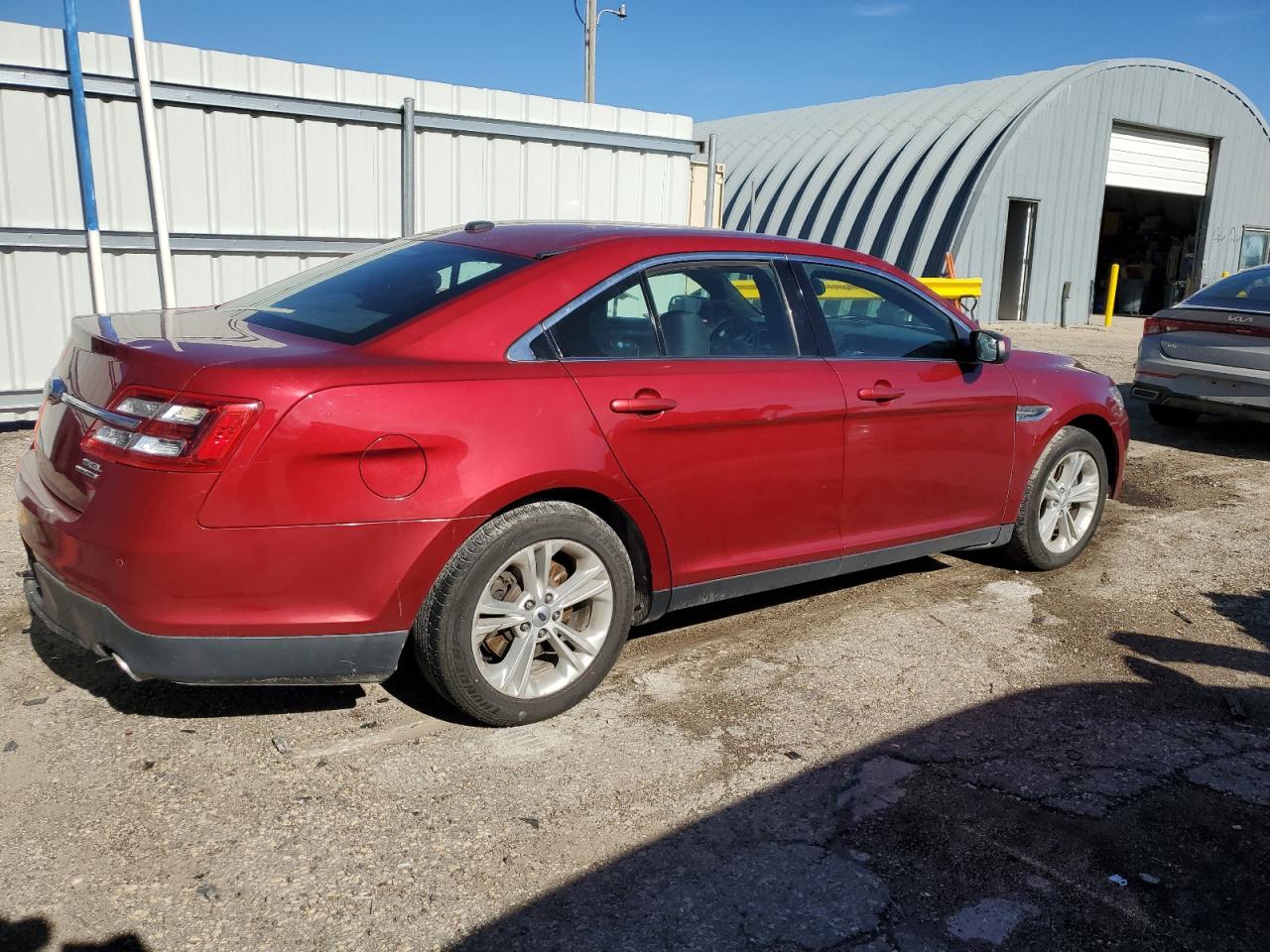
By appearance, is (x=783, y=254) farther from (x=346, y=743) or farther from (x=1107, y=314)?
(x=1107, y=314)

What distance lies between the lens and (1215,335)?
841 cm

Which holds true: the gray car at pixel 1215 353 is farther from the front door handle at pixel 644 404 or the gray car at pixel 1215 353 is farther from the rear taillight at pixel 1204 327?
the front door handle at pixel 644 404

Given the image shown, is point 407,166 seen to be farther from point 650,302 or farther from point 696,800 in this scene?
point 696,800

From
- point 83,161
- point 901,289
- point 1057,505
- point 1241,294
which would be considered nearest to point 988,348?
point 901,289

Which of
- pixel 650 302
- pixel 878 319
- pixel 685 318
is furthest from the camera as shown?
pixel 878 319

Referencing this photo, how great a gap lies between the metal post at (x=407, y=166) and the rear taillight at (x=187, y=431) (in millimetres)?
6370

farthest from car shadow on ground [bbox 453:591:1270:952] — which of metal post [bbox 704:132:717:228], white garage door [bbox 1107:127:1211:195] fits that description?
white garage door [bbox 1107:127:1211:195]

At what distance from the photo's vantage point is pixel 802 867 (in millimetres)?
2826

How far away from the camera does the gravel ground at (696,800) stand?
2.60 m

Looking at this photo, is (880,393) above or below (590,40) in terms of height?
below

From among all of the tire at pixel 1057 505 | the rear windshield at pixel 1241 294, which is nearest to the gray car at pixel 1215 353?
the rear windshield at pixel 1241 294

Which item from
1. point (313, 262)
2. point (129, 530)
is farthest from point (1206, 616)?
point (313, 262)

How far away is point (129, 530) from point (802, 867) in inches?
78.3

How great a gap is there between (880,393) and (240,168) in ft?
19.8
